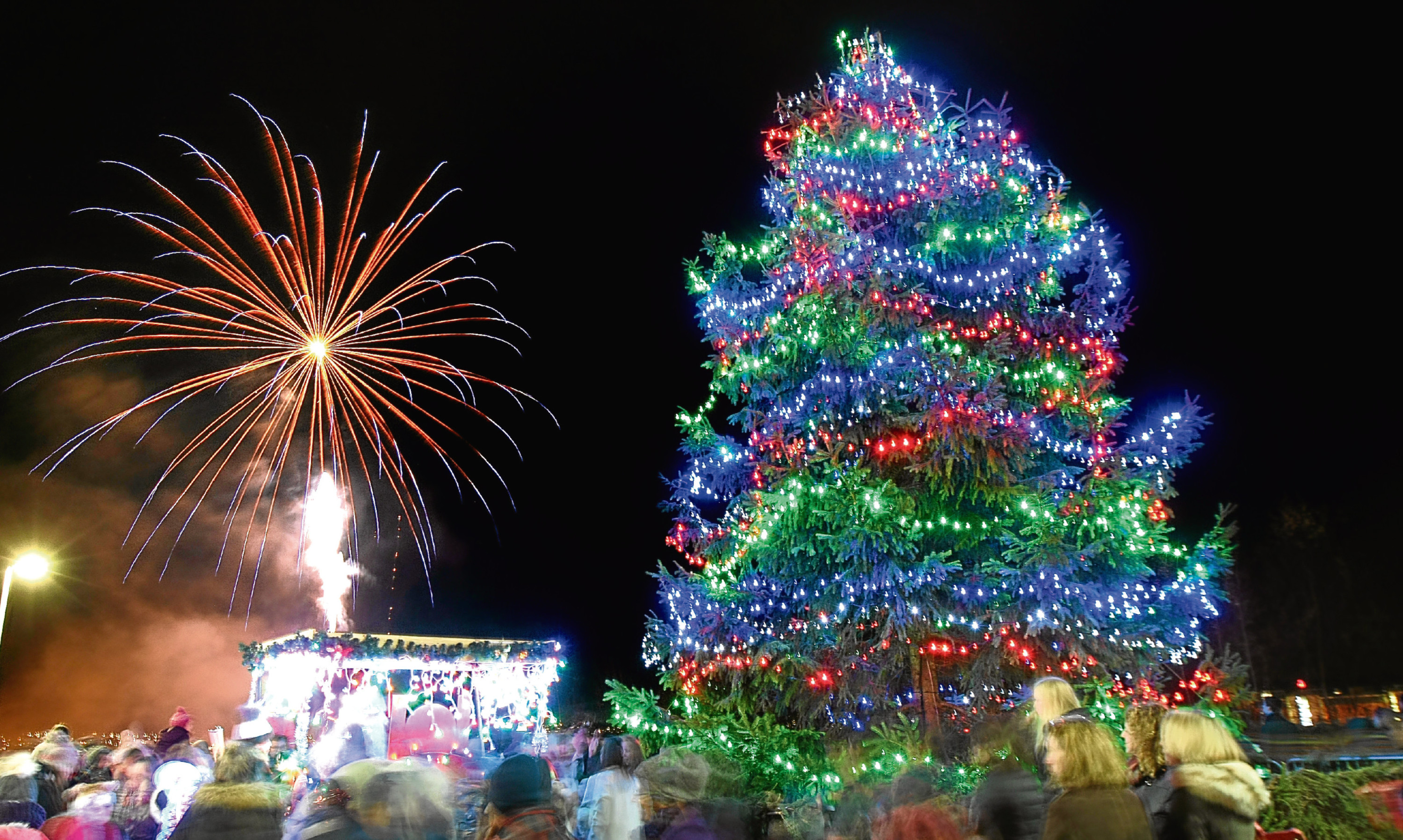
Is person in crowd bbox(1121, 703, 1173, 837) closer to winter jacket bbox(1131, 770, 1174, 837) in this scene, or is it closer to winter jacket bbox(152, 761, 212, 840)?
winter jacket bbox(1131, 770, 1174, 837)

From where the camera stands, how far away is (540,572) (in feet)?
148

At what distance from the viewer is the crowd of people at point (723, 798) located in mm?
3760

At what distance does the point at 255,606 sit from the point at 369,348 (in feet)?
66.2

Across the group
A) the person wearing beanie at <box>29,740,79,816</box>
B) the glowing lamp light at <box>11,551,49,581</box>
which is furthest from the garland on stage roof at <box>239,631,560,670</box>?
the person wearing beanie at <box>29,740,79,816</box>

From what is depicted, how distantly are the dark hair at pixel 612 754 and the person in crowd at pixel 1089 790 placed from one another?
114 inches

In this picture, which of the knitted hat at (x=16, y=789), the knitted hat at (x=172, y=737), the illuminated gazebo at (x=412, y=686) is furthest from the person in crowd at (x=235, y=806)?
the illuminated gazebo at (x=412, y=686)

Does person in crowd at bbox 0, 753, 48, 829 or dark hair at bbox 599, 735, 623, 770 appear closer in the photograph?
person in crowd at bbox 0, 753, 48, 829

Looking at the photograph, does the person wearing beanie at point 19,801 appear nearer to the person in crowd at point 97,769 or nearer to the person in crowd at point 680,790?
the person in crowd at point 97,769

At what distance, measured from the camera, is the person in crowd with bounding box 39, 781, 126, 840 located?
552 centimetres

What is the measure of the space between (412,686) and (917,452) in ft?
42.9

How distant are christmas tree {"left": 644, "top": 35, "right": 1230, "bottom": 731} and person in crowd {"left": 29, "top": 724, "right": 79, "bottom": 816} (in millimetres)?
6213

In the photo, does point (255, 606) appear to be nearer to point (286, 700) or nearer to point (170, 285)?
point (286, 700)

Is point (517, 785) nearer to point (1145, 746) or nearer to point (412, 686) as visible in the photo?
point (1145, 746)

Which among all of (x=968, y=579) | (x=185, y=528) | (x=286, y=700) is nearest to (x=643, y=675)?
(x=185, y=528)
